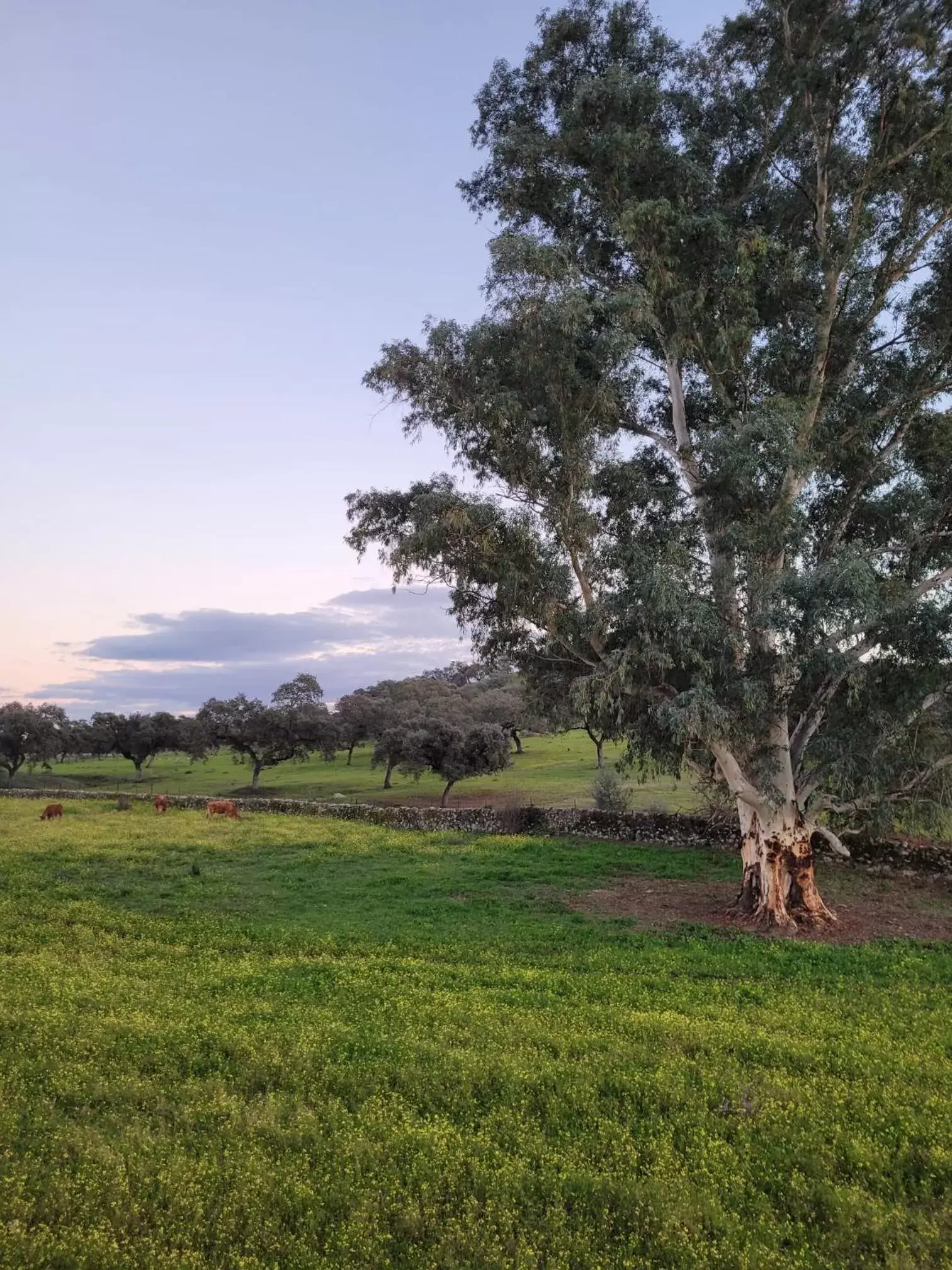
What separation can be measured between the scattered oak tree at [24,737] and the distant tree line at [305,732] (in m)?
0.08

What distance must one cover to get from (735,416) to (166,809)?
36015 millimetres

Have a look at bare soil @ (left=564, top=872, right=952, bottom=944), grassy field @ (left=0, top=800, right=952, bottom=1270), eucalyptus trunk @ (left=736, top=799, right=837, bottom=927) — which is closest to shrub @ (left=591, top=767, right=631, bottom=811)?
bare soil @ (left=564, top=872, right=952, bottom=944)

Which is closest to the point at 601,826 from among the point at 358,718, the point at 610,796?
the point at 610,796

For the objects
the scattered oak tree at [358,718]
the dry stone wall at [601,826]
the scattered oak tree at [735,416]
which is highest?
the scattered oak tree at [735,416]

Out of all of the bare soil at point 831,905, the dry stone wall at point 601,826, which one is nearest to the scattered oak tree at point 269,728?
the dry stone wall at point 601,826

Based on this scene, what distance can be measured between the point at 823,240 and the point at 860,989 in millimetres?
18568

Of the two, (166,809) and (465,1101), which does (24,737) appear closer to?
(166,809)

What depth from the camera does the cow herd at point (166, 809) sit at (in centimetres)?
3641

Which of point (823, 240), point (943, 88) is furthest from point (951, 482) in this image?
point (943, 88)

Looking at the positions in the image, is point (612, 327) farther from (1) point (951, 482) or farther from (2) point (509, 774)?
(2) point (509, 774)

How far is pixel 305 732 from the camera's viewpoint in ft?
207

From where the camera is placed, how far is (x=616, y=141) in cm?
1994

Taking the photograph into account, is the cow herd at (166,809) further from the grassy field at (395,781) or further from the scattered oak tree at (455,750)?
the grassy field at (395,781)

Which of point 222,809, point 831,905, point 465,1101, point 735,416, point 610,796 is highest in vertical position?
point 735,416
